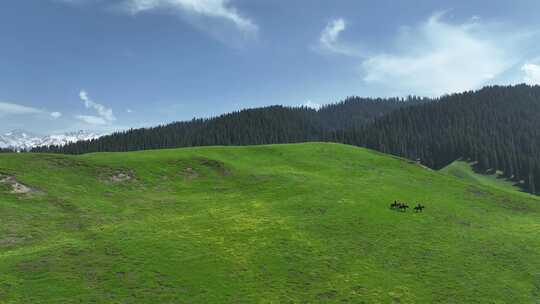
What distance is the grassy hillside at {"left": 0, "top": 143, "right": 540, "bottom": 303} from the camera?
86.0 feet

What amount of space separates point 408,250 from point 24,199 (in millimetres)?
42701

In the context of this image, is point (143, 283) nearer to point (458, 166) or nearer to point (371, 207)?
point (371, 207)

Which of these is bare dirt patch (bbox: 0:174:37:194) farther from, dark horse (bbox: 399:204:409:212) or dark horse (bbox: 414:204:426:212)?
dark horse (bbox: 414:204:426:212)

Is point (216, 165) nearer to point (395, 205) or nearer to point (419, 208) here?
point (395, 205)

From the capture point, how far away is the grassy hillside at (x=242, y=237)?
86.0 feet

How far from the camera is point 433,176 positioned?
73.2 meters

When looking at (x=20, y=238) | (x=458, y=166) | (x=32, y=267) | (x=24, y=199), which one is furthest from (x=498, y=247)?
(x=458, y=166)

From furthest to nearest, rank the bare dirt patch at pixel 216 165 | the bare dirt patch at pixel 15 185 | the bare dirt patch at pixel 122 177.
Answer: the bare dirt patch at pixel 216 165
the bare dirt patch at pixel 122 177
the bare dirt patch at pixel 15 185

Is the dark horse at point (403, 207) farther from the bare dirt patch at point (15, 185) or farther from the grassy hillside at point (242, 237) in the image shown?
the bare dirt patch at point (15, 185)

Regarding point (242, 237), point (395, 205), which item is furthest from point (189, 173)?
point (395, 205)

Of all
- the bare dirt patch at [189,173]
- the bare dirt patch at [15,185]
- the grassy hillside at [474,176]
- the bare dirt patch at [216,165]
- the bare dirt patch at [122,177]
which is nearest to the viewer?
the bare dirt patch at [15,185]

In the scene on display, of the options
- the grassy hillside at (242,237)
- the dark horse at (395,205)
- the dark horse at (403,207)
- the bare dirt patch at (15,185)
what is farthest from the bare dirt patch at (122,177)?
the dark horse at (403,207)

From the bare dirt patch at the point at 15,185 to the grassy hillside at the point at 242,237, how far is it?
8.5 inches

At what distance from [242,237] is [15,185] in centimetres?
2872
